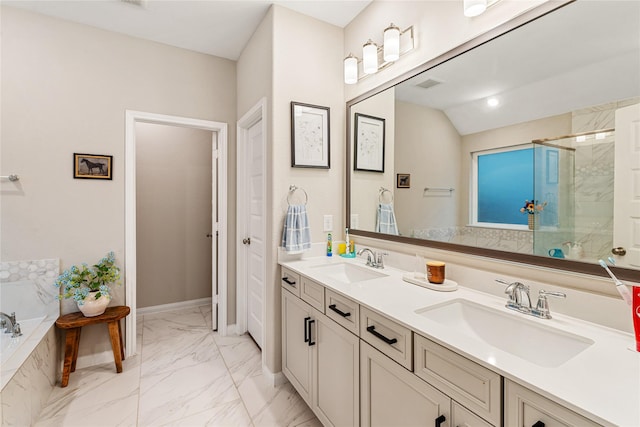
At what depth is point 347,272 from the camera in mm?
2084

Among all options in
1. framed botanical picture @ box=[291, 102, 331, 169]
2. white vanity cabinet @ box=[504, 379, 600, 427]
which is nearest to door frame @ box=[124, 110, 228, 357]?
framed botanical picture @ box=[291, 102, 331, 169]

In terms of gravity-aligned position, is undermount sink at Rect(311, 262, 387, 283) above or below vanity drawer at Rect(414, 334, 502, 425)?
above

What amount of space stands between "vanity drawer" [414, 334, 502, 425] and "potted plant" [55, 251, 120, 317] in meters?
2.40

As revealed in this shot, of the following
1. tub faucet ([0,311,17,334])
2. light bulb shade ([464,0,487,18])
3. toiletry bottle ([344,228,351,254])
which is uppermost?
light bulb shade ([464,0,487,18])

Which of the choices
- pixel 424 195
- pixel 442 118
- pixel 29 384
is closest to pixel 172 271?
pixel 29 384

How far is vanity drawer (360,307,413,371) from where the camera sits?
1.09m

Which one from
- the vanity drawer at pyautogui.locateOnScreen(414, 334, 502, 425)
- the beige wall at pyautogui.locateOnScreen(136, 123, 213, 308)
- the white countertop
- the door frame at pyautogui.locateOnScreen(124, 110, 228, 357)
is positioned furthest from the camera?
the beige wall at pyautogui.locateOnScreen(136, 123, 213, 308)

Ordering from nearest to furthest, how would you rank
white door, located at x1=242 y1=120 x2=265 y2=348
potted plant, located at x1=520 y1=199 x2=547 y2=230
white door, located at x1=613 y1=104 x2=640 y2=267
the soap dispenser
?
white door, located at x1=613 y1=104 x2=640 y2=267 < the soap dispenser < potted plant, located at x1=520 y1=199 x2=547 y2=230 < white door, located at x1=242 y1=120 x2=265 y2=348

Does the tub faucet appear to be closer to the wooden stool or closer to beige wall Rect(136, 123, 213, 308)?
the wooden stool

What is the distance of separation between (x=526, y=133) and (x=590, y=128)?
223 mm

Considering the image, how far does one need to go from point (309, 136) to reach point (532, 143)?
1.42m

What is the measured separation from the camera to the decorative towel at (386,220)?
77.9 inches

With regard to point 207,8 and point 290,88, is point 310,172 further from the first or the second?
point 207,8

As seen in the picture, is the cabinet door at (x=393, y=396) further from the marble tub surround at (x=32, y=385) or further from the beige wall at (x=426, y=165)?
the marble tub surround at (x=32, y=385)
